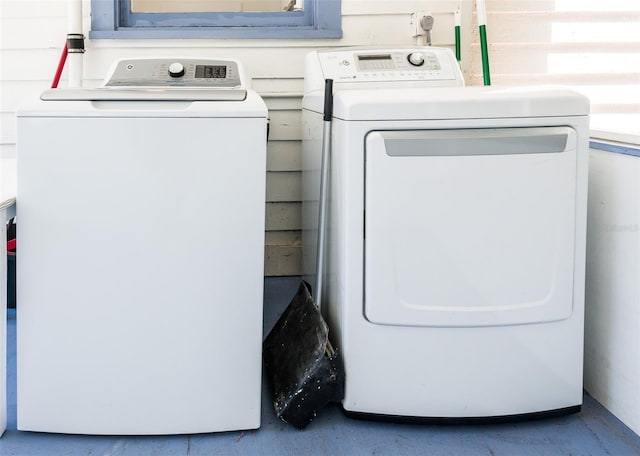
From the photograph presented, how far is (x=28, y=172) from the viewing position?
1.76 metres

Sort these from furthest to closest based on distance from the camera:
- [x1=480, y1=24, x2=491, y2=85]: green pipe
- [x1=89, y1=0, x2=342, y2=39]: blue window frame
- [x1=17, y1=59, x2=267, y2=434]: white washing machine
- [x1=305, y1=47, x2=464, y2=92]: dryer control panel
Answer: [x1=89, y1=0, x2=342, y2=39]: blue window frame < [x1=480, y1=24, x2=491, y2=85]: green pipe < [x1=305, y1=47, x2=464, y2=92]: dryer control panel < [x1=17, y1=59, x2=267, y2=434]: white washing machine

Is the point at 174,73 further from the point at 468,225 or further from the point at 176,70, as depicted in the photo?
the point at 468,225

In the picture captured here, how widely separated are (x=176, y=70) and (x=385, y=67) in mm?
721

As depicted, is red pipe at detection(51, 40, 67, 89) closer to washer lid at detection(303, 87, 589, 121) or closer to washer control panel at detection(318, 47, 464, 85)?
washer control panel at detection(318, 47, 464, 85)

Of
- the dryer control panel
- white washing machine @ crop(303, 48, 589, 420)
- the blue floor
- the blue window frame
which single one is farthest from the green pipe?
the blue floor

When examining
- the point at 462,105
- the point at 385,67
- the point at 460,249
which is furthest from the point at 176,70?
the point at 460,249

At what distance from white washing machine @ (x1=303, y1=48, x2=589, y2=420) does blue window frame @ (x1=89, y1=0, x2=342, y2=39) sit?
974 millimetres

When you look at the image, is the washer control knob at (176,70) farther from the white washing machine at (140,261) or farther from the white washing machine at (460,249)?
the white washing machine at (460,249)

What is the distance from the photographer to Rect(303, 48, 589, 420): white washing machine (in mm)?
1824

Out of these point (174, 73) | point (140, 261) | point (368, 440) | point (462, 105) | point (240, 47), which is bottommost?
point (368, 440)

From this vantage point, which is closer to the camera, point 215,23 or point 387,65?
point 387,65

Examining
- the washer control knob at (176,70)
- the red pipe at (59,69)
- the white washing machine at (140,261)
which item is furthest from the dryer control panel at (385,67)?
the red pipe at (59,69)

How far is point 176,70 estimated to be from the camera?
2457 millimetres

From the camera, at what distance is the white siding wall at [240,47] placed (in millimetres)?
2826
